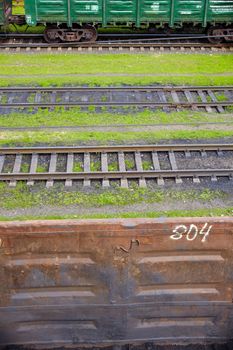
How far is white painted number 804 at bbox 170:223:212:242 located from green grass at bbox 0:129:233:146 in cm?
674

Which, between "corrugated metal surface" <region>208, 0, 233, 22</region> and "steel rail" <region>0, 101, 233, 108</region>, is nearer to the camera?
"steel rail" <region>0, 101, 233, 108</region>

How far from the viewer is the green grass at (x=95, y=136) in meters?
14.0

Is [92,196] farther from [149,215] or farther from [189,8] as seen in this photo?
[189,8]

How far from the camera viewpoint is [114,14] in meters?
20.5

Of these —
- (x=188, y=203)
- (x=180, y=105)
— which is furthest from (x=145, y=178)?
(x=180, y=105)

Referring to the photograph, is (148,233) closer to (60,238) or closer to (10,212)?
(60,238)

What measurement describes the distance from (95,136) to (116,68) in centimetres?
537

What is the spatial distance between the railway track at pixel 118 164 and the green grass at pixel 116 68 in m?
4.77

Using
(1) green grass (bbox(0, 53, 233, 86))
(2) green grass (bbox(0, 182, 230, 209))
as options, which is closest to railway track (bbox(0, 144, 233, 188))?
(2) green grass (bbox(0, 182, 230, 209))

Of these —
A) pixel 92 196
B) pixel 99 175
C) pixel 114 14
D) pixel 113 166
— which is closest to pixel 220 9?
pixel 114 14

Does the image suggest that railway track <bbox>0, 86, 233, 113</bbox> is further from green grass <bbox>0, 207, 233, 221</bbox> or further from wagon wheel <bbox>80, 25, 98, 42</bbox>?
green grass <bbox>0, 207, 233, 221</bbox>

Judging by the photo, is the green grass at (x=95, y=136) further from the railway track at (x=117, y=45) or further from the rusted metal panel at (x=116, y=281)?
the railway track at (x=117, y=45)

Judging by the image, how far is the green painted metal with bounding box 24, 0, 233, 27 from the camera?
2017 centimetres

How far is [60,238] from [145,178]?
538 cm
